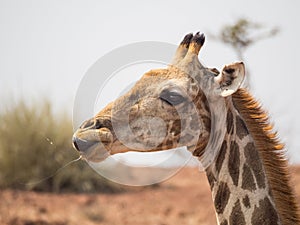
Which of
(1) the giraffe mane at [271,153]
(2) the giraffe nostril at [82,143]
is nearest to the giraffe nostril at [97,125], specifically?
(2) the giraffe nostril at [82,143]

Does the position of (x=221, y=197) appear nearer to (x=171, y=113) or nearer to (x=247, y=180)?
(x=247, y=180)

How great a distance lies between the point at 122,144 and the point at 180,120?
1.60 feet

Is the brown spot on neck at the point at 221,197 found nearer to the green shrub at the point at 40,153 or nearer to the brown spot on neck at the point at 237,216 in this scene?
the brown spot on neck at the point at 237,216

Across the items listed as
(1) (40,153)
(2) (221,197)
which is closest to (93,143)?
(2) (221,197)

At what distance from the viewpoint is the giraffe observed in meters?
5.05

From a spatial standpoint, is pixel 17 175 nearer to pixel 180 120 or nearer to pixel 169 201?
pixel 169 201

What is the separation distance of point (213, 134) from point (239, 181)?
424 millimetres

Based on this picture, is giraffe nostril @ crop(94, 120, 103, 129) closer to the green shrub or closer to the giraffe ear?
the giraffe ear

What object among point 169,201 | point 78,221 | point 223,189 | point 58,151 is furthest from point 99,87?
point 58,151

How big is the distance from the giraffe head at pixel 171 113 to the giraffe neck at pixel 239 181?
97 mm

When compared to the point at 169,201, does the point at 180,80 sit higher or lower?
higher

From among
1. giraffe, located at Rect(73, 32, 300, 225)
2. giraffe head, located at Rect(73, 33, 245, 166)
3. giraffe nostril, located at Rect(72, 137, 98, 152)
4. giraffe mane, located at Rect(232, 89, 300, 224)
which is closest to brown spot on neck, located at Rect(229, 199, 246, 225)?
giraffe, located at Rect(73, 32, 300, 225)

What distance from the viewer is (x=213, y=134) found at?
5320 millimetres

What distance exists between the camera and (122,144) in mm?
5227
